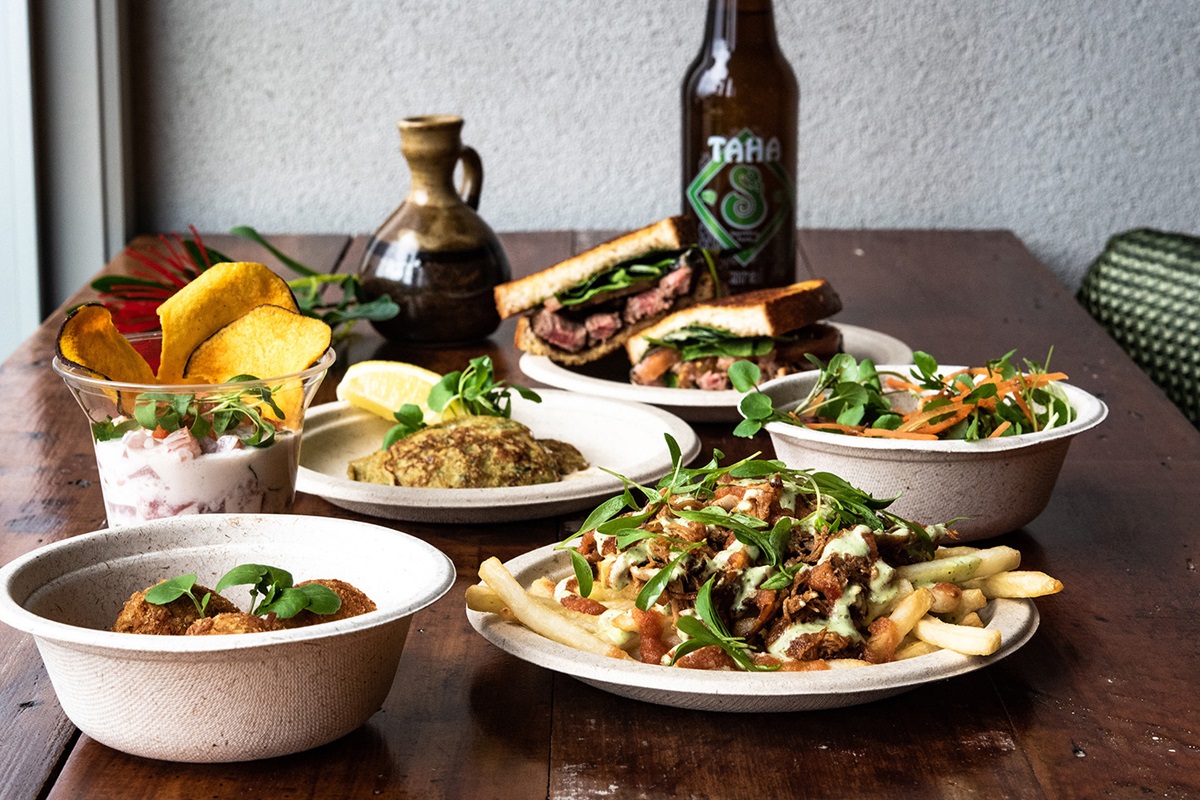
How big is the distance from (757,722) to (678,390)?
743 millimetres

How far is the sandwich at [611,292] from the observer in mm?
1770

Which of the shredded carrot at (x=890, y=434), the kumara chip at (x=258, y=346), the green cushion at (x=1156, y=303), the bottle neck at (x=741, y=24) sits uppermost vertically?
the bottle neck at (x=741, y=24)

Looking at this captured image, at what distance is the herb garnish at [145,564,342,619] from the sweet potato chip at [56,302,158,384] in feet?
0.94

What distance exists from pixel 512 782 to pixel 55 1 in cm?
252

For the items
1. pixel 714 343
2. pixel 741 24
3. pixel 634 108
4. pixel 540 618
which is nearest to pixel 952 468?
pixel 540 618

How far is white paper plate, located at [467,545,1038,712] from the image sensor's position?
2.52ft

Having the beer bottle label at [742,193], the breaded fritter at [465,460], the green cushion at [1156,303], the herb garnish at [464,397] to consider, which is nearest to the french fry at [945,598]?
the breaded fritter at [465,460]

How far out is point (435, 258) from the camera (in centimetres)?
187

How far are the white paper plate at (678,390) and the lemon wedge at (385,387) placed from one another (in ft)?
0.72

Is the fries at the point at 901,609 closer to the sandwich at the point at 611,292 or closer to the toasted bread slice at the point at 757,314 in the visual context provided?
the toasted bread slice at the point at 757,314

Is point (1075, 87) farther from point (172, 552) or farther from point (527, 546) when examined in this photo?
point (172, 552)

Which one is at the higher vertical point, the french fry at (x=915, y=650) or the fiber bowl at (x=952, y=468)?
the fiber bowl at (x=952, y=468)

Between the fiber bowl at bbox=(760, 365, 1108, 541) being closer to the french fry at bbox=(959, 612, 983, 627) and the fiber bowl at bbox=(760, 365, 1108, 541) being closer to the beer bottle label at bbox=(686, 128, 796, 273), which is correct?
the french fry at bbox=(959, 612, 983, 627)

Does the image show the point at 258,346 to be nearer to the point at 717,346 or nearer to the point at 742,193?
the point at 717,346
